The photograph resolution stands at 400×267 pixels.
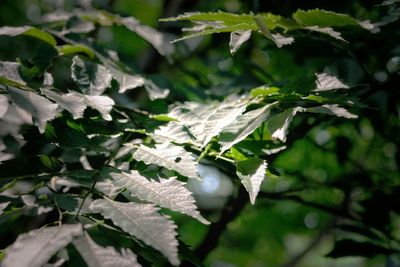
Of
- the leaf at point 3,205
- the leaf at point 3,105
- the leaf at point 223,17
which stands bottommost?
the leaf at point 3,205

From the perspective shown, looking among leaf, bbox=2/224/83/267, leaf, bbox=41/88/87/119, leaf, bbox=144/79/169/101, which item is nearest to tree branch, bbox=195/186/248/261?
leaf, bbox=144/79/169/101

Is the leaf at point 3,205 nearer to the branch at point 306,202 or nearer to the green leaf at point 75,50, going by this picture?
the green leaf at point 75,50

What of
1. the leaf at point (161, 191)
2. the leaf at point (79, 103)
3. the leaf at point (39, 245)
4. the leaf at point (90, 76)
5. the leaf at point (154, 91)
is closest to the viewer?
the leaf at point (39, 245)

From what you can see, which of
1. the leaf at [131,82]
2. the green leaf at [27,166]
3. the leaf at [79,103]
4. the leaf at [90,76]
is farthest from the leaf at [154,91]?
the green leaf at [27,166]

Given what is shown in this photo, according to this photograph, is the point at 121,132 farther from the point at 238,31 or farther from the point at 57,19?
the point at 57,19

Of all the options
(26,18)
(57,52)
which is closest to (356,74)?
(57,52)

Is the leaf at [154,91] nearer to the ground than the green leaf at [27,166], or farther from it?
nearer to the ground

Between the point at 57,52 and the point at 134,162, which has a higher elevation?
the point at 57,52
